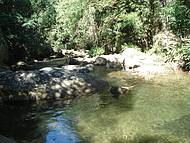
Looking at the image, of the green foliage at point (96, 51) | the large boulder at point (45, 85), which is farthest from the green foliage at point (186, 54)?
the green foliage at point (96, 51)

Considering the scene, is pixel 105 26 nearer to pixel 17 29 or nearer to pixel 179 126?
pixel 17 29

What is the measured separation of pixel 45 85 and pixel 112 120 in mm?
3717

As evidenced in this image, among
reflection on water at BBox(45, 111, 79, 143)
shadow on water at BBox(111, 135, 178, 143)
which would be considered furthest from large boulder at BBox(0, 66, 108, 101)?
shadow on water at BBox(111, 135, 178, 143)

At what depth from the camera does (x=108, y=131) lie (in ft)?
27.2

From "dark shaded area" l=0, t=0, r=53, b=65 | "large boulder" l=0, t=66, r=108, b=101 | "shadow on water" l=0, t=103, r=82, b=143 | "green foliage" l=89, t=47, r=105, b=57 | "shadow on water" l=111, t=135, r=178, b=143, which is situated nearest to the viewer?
"shadow on water" l=111, t=135, r=178, b=143

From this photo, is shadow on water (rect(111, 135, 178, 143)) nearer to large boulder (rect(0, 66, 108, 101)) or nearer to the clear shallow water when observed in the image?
the clear shallow water

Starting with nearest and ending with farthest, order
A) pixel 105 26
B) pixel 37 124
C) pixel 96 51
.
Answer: pixel 37 124, pixel 105 26, pixel 96 51

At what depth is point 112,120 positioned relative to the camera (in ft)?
30.1

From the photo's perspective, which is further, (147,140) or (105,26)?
(105,26)

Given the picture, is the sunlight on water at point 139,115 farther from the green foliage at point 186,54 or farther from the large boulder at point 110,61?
the large boulder at point 110,61

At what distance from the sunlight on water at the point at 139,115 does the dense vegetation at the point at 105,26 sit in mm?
3950

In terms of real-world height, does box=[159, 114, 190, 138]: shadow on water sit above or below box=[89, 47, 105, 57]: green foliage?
below

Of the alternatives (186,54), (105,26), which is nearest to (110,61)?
(105,26)

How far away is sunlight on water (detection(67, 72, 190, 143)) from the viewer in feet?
25.9
